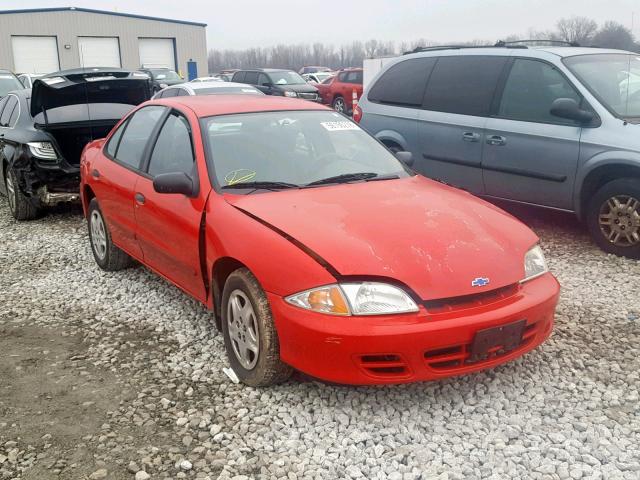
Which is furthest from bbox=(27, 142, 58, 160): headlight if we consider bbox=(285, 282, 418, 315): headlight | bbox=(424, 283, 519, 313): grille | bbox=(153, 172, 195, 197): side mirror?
bbox=(424, 283, 519, 313): grille

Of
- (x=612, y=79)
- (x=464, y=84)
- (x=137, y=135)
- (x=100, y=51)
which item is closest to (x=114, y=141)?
(x=137, y=135)

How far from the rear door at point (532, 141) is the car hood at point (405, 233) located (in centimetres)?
230

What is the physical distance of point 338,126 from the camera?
4.53m

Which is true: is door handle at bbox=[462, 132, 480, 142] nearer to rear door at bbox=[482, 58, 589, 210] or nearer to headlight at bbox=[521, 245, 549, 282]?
rear door at bbox=[482, 58, 589, 210]

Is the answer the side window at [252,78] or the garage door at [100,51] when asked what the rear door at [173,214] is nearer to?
the side window at [252,78]

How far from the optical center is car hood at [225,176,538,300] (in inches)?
118

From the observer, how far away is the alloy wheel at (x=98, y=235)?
5.47 m

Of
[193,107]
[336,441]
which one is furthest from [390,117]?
[336,441]

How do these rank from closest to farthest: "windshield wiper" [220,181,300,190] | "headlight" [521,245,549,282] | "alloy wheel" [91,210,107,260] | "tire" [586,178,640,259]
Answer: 1. "headlight" [521,245,549,282]
2. "windshield wiper" [220,181,300,190]
3. "tire" [586,178,640,259]
4. "alloy wheel" [91,210,107,260]

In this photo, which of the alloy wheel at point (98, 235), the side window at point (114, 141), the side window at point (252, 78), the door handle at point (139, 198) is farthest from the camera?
the side window at point (252, 78)

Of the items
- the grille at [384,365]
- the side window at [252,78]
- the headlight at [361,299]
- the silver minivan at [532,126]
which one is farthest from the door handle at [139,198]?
the side window at [252,78]

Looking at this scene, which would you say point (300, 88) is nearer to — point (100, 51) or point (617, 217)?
point (617, 217)

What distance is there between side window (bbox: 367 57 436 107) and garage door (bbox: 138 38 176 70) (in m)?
35.2

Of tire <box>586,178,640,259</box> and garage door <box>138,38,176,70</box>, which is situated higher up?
garage door <box>138,38,176,70</box>
